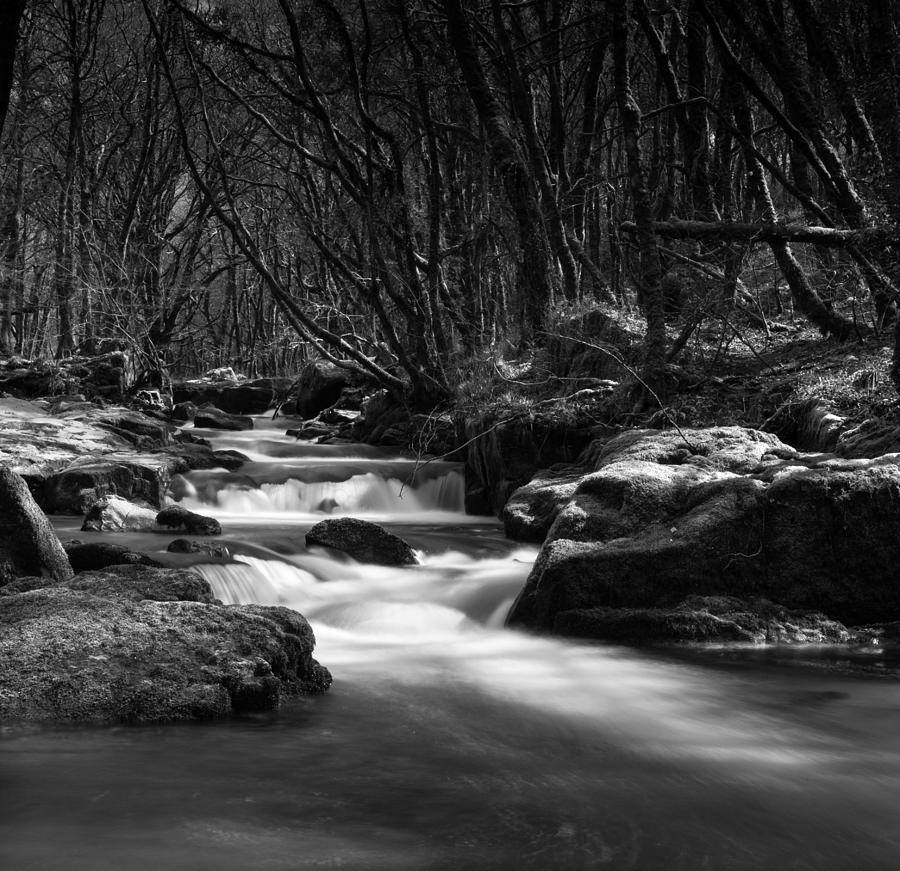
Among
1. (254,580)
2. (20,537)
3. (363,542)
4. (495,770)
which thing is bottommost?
(495,770)

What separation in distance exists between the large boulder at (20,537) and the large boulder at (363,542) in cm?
282

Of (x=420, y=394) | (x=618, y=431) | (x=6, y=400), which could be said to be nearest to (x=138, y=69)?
(x=6, y=400)

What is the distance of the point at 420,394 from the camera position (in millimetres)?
13273

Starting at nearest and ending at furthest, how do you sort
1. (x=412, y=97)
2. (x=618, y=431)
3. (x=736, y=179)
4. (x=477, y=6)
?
(x=618, y=431) < (x=477, y=6) < (x=412, y=97) < (x=736, y=179)

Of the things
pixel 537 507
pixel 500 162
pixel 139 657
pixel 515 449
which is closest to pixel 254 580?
pixel 537 507

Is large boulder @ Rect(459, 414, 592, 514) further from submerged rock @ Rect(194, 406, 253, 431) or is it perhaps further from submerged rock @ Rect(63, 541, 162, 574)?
submerged rock @ Rect(194, 406, 253, 431)

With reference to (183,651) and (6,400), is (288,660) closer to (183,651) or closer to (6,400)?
(183,651)

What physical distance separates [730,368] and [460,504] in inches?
154

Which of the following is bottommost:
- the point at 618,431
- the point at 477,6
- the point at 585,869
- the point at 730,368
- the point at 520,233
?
the point at 585,869

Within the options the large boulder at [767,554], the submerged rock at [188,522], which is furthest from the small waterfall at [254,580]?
the large boulder at [767,554]

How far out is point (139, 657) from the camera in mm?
3621

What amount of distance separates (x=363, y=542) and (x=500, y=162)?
215 inches

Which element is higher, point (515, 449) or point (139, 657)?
point (515, 449)

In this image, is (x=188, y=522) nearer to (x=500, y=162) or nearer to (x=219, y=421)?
(x=500, y=162)
